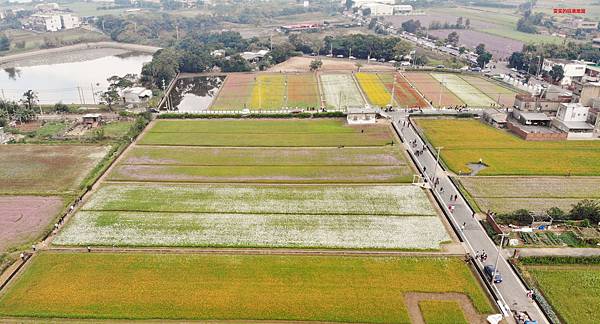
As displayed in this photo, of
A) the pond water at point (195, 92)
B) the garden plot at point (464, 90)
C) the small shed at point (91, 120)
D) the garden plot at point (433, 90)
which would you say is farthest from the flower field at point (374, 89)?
the small shed at point (91, 120)

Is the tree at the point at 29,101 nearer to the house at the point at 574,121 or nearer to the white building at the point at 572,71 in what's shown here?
the house at the point at 574,121

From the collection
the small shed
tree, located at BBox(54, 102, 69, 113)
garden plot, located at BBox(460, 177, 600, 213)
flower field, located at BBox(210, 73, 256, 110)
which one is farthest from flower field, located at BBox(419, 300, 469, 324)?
tree, located at BBox(54, 102, 69, 113)

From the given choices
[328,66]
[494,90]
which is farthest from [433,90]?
[328,66]

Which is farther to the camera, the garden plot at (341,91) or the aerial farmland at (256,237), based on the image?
the garden plot at (341,91)

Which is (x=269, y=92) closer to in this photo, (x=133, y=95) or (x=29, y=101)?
(x=133, y=95)

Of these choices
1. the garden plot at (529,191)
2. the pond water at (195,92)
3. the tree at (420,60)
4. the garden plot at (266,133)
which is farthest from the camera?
the tree at (420,60)

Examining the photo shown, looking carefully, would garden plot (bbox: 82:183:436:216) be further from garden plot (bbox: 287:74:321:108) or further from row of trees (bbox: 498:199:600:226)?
garden plot (bbox: 287:74:321:108)
